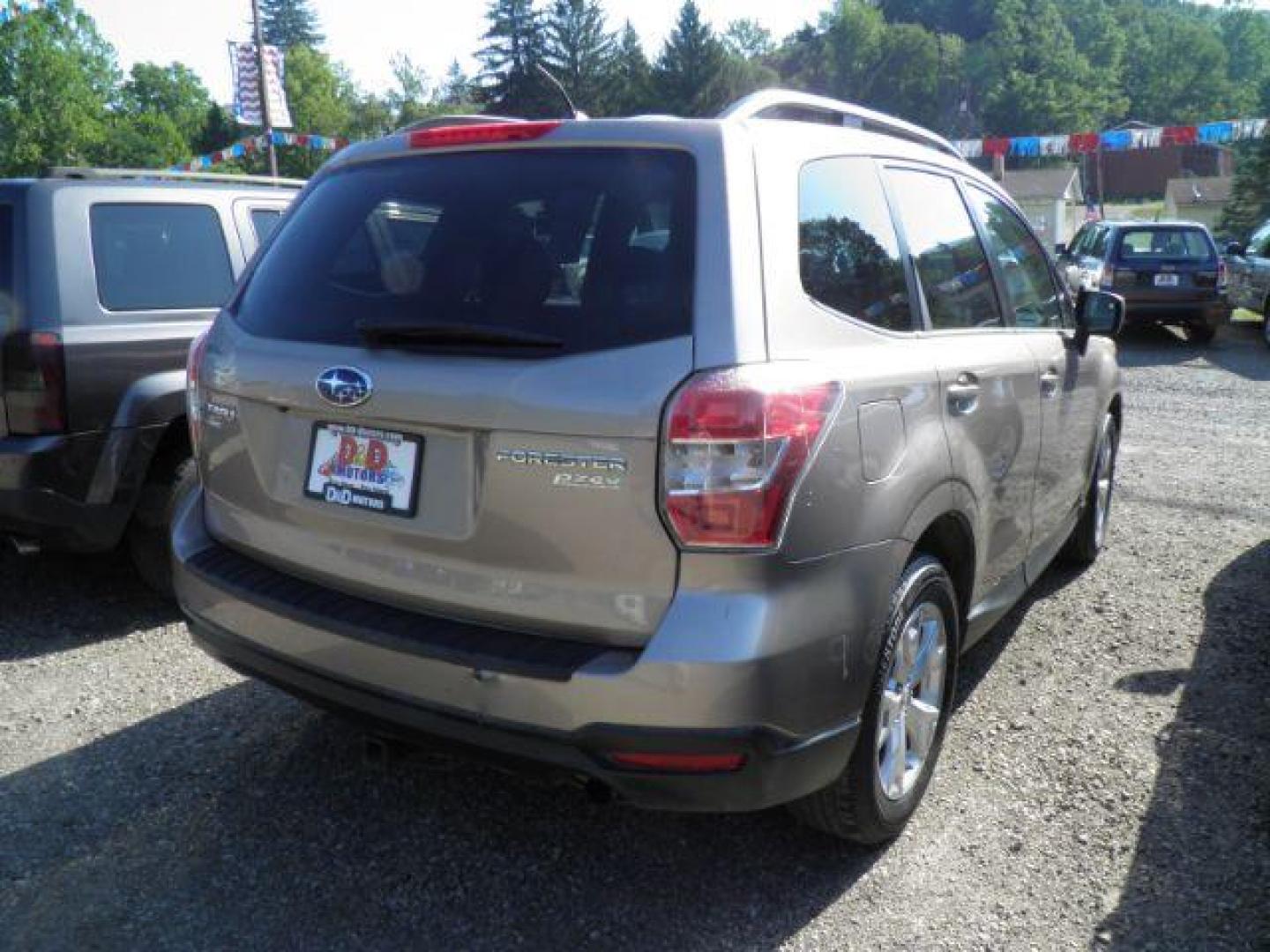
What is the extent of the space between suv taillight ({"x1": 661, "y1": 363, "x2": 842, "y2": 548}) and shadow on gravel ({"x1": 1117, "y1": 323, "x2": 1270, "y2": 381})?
11.4 meters

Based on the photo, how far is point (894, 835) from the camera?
2832mm

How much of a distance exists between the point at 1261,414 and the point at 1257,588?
Result: 5.38m

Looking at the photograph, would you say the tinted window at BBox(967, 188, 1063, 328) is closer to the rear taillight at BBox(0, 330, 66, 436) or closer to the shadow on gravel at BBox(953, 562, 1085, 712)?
the shadow on gravel at BBox(953, 562, 1085, 712)

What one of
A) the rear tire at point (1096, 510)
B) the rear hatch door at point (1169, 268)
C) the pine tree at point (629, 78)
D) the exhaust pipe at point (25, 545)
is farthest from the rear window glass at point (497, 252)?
the pine tree at point (629, 78)

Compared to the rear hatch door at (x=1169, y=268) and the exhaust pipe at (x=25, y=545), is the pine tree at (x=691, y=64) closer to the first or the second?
the rear hatch door at (x=1169, y=268)

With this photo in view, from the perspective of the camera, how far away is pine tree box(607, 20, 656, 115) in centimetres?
7519

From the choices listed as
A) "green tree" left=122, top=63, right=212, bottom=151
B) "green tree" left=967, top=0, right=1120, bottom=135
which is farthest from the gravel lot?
"green tree" left=967, top=0, right=1120, bottom=135

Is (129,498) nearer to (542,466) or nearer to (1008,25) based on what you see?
(542,466)

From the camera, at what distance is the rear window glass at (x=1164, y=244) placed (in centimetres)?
1452

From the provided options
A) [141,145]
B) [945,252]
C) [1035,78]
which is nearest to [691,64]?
[141,145]

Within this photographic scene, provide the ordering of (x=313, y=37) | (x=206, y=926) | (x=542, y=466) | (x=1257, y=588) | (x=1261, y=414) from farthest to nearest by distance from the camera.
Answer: (x=313, y=37) < (x=1261, y=414) < (x=1257, y=588) < (x=206, y=926) < (x=542, y=466)

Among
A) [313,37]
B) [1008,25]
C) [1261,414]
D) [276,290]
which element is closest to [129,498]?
[276,290]

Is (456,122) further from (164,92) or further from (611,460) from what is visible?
(164,92)

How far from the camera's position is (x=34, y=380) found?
13.1ft
